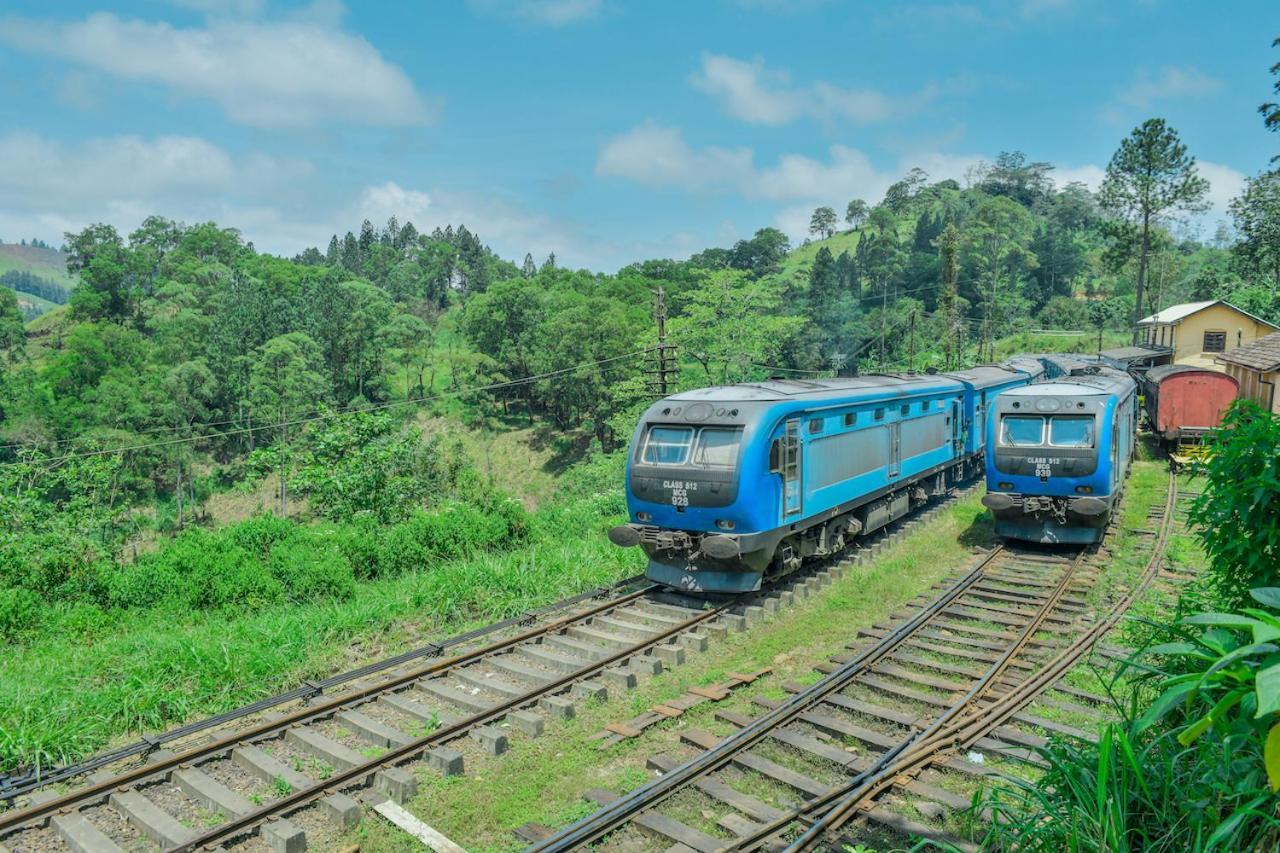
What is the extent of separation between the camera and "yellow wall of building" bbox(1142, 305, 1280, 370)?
40.9 metres

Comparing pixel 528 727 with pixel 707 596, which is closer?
pixel 528 727

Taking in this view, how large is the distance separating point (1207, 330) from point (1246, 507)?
43.9 metres

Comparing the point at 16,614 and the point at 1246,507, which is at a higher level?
the point at 1246,507

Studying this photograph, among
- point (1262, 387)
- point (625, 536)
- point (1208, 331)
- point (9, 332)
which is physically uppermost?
point (9, 332)

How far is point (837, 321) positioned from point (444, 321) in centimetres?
4899

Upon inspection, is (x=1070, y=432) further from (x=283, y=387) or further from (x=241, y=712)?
(x=283, y=387)

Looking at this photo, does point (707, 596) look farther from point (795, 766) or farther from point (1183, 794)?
point (1183, 794)

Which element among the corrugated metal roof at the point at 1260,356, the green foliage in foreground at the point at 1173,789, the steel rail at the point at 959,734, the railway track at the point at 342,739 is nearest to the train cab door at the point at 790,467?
the railway track at the point at 342,739

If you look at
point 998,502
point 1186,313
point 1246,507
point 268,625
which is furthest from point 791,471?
point 1186,313

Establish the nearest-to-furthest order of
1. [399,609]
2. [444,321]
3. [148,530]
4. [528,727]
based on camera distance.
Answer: [528,727] < [399,609] < [148,530] < [444,321]

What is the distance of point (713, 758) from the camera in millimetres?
7145

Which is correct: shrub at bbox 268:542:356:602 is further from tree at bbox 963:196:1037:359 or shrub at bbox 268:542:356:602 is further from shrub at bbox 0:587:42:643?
tree at bbox 963:196:1037:359

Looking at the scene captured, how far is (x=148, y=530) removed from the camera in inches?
1913

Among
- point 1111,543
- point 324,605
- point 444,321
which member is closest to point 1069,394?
point 1111,543
